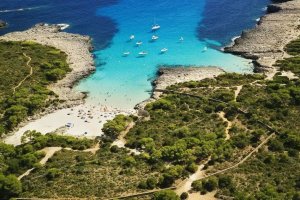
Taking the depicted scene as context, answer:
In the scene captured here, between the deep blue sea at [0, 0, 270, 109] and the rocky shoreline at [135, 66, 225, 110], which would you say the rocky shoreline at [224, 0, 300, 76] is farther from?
the rocky shoreline at [135, 66, 225, 110]

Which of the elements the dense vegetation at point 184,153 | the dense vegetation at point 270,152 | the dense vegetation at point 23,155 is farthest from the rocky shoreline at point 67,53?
the dense vegetation at point 270,152

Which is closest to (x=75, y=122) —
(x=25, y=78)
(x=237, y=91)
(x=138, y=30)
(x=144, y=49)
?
(x=25, y=78)

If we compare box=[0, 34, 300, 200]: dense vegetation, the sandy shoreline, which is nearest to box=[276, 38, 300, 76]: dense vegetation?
the sandy shoreline

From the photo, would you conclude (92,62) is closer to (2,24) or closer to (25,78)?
(25,78)

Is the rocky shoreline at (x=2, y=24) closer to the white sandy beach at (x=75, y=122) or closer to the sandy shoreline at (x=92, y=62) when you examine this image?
the sandy shoreline at (x=92, y=62)

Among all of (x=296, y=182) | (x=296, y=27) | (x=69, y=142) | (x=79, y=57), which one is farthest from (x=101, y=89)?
(x=296, y=27)

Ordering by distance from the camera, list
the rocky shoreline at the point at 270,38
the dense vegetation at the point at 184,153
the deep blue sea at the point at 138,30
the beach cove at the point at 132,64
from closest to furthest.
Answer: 1. the dense vegetation at the point at 184,153
2. the beach cove at the point at 132,64
3. the deep blue sea at the point at 138,30
4. the rocky shoreline at the point at 270,38
